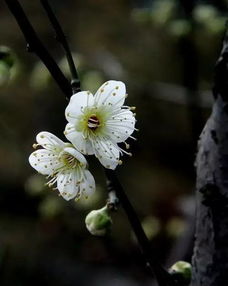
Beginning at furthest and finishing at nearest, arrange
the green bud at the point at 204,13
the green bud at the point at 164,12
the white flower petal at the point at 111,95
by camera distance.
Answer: the green bud at the point at 164,12, the green bud at the point at 204,13, the white flower petal at the point at 111,95

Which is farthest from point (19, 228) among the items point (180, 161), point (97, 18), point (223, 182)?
point (223, 182)

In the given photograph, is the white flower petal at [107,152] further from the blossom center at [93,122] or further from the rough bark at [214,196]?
the rough bark at [214,196]

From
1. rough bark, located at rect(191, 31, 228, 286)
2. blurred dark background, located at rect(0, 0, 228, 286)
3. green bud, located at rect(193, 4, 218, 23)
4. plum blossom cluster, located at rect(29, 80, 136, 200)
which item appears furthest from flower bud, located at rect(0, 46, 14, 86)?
blurred dark background, located at rect(0, 0, 228, 286)

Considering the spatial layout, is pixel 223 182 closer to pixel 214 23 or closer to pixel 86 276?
pixel 214 23

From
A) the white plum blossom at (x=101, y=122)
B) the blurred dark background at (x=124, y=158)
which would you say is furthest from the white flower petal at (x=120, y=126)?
the blurred dark background at (x=124, y=158)

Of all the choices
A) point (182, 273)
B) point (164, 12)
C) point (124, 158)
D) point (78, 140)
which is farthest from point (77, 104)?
point (124, 158)

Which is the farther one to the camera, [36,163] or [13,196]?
[13,196]

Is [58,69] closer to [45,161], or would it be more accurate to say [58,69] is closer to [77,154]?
[77,154]
